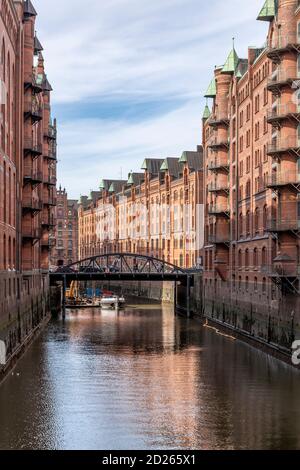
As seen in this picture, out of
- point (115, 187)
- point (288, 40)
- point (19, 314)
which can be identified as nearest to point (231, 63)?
point (288, 40)

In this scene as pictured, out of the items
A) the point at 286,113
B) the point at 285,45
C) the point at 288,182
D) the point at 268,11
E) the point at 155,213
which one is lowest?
the point at 288,182

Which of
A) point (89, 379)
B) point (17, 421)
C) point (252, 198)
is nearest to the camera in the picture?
point (17, 421)

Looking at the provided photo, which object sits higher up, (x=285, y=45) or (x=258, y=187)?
(x=285, y=45)

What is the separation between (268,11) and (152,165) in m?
79.8

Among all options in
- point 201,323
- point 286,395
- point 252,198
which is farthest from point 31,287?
point 286,395

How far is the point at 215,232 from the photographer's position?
232 ft

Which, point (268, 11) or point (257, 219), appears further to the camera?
point (257, 219)

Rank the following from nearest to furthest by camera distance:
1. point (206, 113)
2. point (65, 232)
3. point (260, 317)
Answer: point (260, 317), point (206, 113), point (65, 232)

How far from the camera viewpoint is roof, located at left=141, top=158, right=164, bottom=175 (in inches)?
5034

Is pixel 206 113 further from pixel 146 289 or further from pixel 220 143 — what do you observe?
pixel 146 289

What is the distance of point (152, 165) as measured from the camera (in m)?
129

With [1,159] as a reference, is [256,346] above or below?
below
